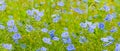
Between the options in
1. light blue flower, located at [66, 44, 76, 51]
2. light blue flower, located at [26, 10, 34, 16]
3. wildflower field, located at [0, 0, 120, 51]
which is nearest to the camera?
light blue flower, located at [66, 44, 76, 51]

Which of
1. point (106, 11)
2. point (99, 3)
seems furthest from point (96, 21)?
point (99, 3)

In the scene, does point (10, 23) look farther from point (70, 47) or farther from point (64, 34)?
point (70, 47)

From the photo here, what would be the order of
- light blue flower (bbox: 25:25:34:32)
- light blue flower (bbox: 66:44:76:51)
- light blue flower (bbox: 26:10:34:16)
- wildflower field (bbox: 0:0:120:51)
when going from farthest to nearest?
light blue flower (bbox: 26:10:34:16)
light blue flower (bbox: 25:25:34:32)
wildflower field (bbox: 0:0:120:51)
light blue flower (bbox: 66:44:76:51)

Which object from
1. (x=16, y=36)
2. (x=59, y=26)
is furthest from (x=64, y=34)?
(x=16, y=36)

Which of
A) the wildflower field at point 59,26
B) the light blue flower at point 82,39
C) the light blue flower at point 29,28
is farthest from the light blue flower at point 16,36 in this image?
the light blue flower at point 82,39

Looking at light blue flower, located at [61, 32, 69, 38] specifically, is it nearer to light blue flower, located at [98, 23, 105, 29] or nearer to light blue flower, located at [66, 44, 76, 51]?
light blue flower, located at [66, 44, 76, 51]

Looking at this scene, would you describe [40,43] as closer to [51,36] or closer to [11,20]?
[51,36]

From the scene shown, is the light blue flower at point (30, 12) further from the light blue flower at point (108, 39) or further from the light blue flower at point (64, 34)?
the light blue flower at point (108, 39)

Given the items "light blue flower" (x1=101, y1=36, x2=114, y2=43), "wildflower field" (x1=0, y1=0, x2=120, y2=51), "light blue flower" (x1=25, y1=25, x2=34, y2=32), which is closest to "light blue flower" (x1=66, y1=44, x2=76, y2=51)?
"wildflower field" (x1=0, y1=0, x2=120, y2=51)

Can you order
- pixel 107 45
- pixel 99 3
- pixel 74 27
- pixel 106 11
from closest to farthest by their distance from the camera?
1. pixel 107 45
2. pixel 74 27
3. pixel 106 11
4. pixel 99 3

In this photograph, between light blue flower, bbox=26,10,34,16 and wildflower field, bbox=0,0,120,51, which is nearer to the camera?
wildflower field, bbox=0,0,120,51
